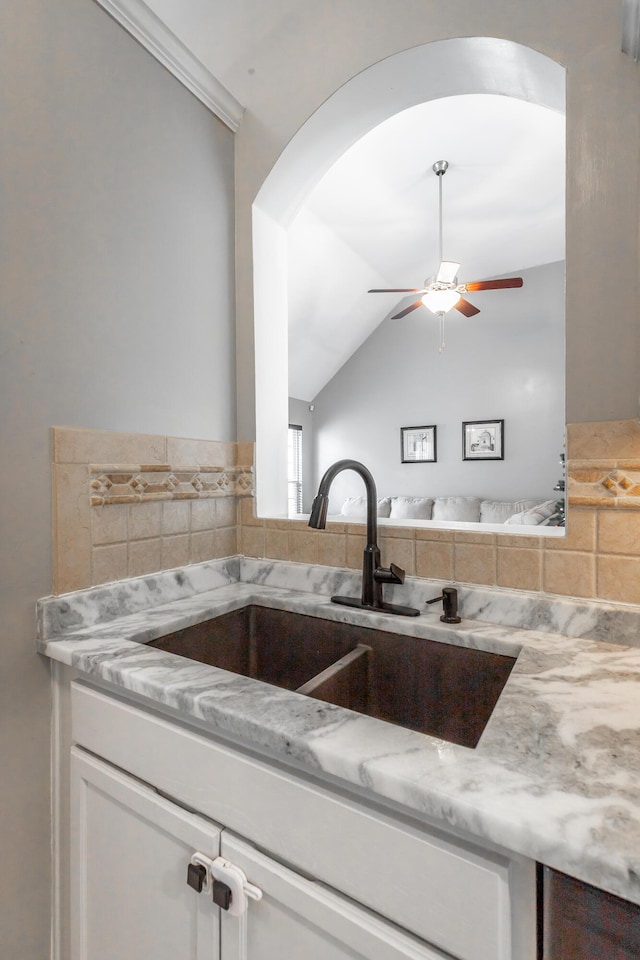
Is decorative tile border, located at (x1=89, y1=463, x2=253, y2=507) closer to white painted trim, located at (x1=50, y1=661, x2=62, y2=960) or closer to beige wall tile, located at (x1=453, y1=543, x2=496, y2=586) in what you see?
white painted trim, located at (x1=50, y1=661, x2=62, y2=960)

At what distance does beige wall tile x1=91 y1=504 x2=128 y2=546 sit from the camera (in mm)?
1153

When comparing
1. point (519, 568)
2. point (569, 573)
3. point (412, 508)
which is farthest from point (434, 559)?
point (412, 508)

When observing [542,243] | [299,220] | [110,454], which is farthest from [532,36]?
[542,243]

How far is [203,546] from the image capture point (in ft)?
4.76

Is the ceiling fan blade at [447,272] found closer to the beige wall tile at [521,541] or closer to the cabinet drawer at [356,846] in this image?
the beige wall tile at [521,541]

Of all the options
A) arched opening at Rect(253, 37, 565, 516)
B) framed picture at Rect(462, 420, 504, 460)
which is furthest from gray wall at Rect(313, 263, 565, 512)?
arched opening at Rect(253, 37, 565, 516)

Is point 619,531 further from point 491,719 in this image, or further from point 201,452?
point 201,452

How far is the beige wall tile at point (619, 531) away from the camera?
3.28 ft

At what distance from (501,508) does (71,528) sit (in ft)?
15.1

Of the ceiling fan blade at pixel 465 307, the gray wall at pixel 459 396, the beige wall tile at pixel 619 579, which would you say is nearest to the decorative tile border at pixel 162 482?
the beige wall tile at pixel 619 579

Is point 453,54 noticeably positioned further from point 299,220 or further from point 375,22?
point 299,220

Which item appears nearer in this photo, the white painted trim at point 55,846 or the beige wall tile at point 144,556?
the white painted trim at point 55,846

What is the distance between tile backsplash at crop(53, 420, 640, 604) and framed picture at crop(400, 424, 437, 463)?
4.29 meters

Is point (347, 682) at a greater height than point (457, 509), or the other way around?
point (457, 509)
